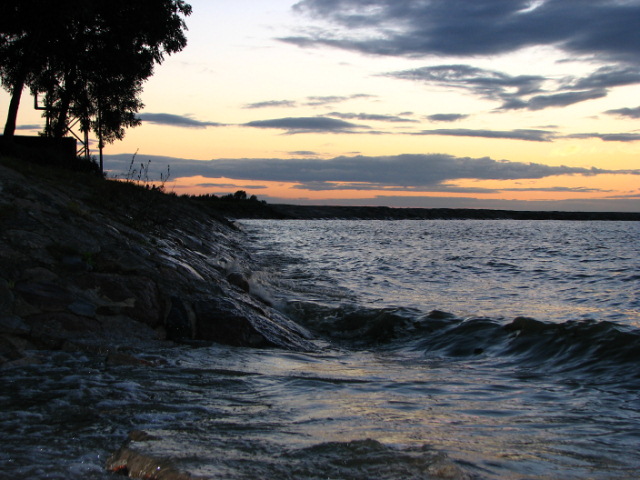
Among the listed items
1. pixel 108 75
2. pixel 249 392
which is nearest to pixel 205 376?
pixel 249 392

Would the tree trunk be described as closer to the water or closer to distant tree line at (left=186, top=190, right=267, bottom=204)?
the water

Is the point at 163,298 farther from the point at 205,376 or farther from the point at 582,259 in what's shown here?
the point at 582,259

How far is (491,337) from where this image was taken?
906 cm

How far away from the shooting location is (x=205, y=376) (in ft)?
18.6

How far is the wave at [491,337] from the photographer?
7656mm

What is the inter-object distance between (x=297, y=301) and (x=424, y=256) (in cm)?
1658

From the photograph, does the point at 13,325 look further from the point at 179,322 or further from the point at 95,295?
the point at 179,322

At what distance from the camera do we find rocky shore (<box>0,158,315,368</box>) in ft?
20.6

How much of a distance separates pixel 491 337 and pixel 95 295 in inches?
233

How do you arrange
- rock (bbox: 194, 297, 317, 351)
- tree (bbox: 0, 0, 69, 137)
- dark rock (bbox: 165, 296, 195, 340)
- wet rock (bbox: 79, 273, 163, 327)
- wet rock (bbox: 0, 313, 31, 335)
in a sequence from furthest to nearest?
tree (bbox: 0, 0, 69, 137)
rock (bbox: 194, 297, 317, 351)
dark rock (bbox: 165, 296, 195, 340)
wet rock (bbox: 79, 273, 163, 327)
wet rock (bbox: 0, 313, 31, 335)

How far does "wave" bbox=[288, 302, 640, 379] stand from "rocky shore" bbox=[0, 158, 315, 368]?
1.26 metres

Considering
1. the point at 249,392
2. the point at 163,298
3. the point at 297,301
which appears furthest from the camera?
the point at 297,301

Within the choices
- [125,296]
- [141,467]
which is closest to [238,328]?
[125,296]

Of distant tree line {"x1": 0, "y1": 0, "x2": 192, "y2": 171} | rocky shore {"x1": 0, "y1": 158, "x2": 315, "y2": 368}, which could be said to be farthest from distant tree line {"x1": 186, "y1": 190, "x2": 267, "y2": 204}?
rocky shore {"x1": 0, "y1": 158, "x2": 315, "y2": 368}
